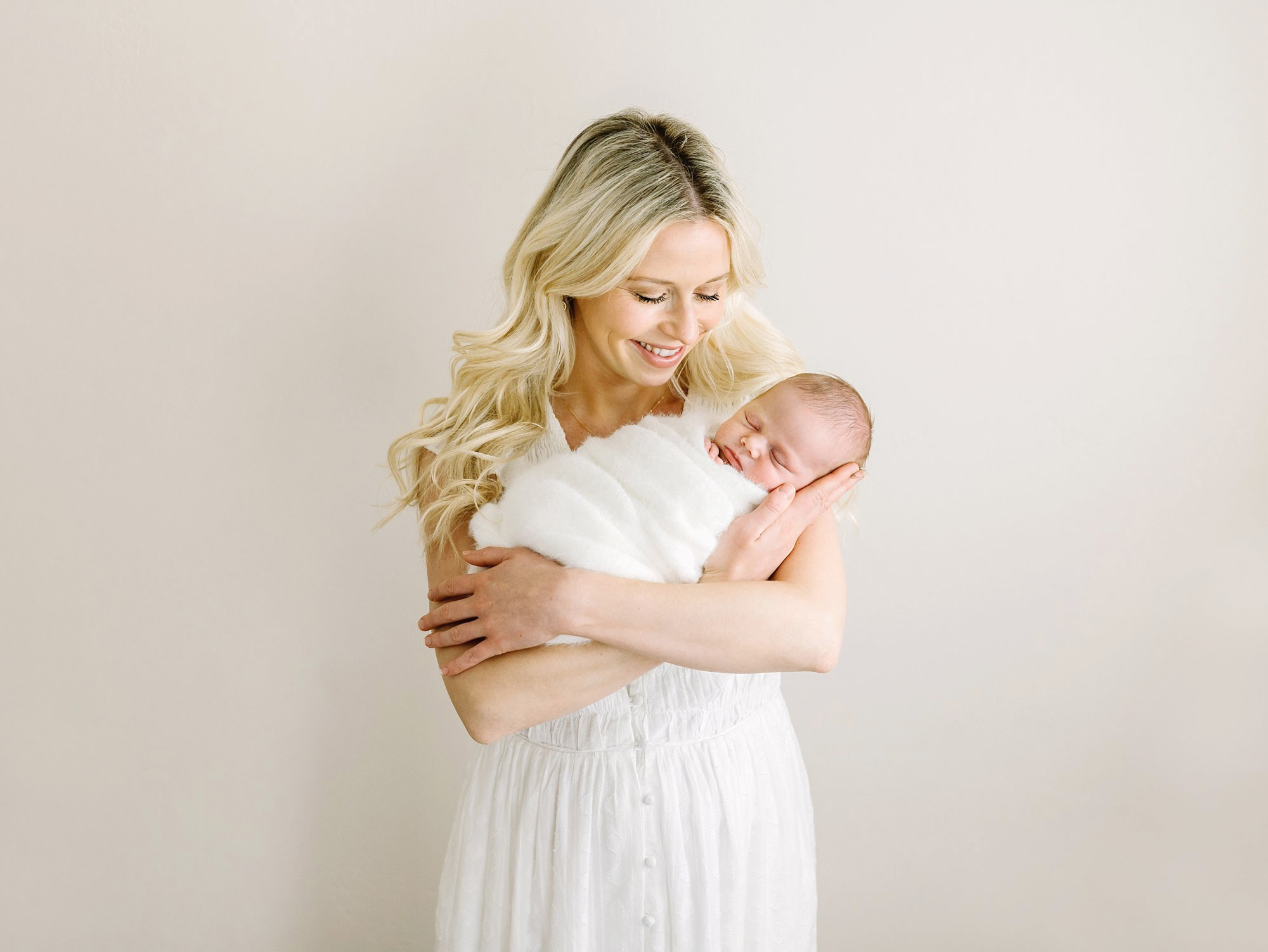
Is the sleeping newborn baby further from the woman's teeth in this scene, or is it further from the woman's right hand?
the woman's teeth

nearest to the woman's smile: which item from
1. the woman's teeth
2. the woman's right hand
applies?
the woman's teeth

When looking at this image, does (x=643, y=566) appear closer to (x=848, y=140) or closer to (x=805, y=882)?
(x=805, y=882)

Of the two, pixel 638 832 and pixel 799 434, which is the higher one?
pixel 799 434

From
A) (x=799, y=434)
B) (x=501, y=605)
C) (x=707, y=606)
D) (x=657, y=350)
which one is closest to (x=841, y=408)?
(x=799, y=434)

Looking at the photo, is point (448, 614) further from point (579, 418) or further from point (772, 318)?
point (772, 318)

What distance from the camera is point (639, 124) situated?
1.76m

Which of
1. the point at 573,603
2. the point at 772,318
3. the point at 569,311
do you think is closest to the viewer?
the point at 573,603

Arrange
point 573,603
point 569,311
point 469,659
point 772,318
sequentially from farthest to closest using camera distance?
point 772,318 < point 569,311 < point 469,659 < point 573,603

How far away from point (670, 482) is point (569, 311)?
1.86 feet

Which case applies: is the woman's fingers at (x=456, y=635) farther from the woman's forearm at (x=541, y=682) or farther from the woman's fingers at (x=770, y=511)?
the woman's fingers at (x=770, y=511)

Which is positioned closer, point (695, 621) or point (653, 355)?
point (695, 621)

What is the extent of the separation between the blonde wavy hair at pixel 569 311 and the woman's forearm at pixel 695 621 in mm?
393

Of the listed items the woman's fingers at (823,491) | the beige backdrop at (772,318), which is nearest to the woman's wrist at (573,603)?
the woman's fingers at (823,491)

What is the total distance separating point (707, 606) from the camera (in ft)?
4.86
